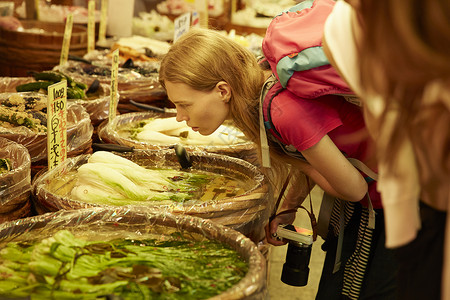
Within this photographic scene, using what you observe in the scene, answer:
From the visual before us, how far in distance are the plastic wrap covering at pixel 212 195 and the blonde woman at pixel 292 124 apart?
0.53ft

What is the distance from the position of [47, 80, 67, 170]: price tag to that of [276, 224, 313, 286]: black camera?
2.77 ft

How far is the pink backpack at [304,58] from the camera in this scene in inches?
61.5

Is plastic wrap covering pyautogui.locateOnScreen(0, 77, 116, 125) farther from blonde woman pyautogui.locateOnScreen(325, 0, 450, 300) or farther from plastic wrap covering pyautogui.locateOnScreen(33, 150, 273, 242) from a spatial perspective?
blonde woman pyautogui.locateOnScreen(325, 0, 450, 300)

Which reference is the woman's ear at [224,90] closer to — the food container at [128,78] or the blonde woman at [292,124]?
the blonde woman at [292,124]

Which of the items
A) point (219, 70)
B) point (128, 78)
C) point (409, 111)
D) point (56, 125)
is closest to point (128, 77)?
point (128, 78)

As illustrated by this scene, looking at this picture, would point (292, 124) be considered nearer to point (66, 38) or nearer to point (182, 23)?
point (182, 23)

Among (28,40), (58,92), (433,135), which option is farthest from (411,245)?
(28,40)

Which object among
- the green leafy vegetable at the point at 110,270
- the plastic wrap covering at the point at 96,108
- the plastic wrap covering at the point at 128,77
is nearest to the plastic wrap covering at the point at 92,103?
the plastic wrap covering at the point at 96,108

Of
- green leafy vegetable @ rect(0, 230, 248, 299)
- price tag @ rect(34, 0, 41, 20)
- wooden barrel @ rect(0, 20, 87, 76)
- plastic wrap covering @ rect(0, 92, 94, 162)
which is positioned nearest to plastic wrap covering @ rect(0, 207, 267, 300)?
green leafy vegetable @ rect(0, 230, 248, 299)

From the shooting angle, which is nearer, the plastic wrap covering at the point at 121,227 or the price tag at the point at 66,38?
the plastic wrap covering at the point at 121,227

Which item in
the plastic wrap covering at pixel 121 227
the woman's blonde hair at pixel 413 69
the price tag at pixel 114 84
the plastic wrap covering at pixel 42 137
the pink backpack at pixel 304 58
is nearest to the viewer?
the woman's blonde hair at pixel 413 69

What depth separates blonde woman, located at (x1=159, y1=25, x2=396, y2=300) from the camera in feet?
5.41

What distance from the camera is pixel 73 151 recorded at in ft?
7.13

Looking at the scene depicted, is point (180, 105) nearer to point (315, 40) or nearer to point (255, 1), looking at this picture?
point (315, 40)
